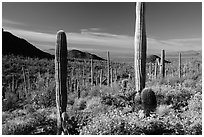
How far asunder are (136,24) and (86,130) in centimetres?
286

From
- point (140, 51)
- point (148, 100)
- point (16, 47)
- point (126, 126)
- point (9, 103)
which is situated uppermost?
point (16, 47)

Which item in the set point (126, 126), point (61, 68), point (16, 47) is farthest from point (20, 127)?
point (16, 47)

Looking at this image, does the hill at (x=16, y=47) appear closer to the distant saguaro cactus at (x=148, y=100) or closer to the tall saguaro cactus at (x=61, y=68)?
the tall saguaro cactus at (x=61, y=68)

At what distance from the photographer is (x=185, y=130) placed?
215 inches

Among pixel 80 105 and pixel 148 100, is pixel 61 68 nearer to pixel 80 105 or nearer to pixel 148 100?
pixel 148 100

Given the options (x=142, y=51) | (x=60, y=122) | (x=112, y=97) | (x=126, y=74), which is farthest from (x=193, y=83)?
(x=126, y=74)

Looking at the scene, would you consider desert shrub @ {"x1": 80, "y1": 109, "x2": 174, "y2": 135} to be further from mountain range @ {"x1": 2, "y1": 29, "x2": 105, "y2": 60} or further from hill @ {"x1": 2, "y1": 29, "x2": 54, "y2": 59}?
hill @ {"x1": 2, "y1": 29, "x2": 54, "y2": 59}

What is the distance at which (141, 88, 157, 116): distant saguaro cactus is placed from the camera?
19.4ft

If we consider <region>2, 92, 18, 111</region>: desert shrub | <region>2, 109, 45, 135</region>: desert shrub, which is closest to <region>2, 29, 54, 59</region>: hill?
<region>2, 92, 18, 111</region>: desert shrub

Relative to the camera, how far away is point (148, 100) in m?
6.00

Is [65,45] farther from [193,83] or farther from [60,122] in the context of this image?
[193,83]

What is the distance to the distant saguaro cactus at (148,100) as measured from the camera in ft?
19.4

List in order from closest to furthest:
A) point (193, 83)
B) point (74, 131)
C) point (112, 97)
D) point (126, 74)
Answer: point (74, 131) < point (112, 97) < point (193, 83) < point (126, 74)

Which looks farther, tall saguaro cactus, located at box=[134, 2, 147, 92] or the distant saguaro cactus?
tall saguaro cactus, located at box=[134, 2, 147, 92]
